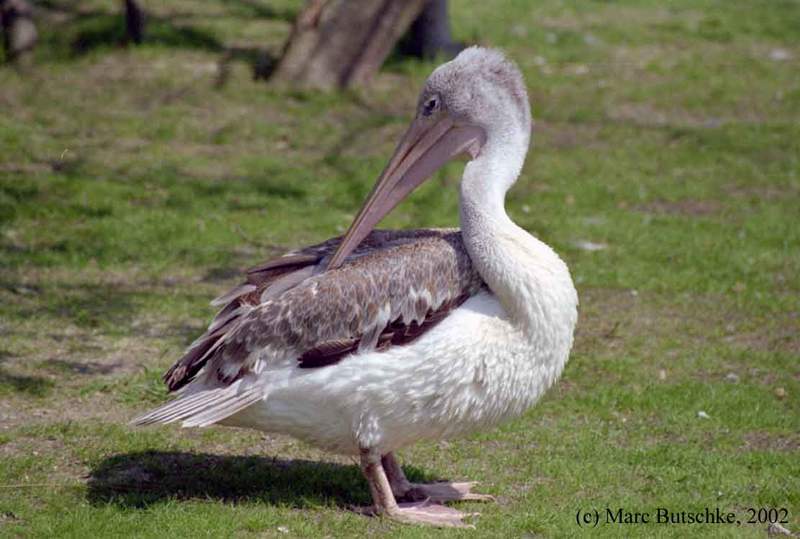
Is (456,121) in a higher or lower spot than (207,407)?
higher

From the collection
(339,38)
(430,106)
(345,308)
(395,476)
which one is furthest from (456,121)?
(339,38)

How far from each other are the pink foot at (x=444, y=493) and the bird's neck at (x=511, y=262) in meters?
0.94

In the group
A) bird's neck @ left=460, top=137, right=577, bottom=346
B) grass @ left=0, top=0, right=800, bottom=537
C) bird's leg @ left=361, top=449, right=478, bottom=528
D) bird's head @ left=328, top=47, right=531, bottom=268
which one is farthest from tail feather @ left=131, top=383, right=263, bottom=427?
bird's neck @ left=460, top=137, right=577, bottom=346

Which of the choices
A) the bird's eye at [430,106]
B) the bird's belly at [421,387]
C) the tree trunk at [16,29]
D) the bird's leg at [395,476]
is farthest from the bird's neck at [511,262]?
the tree trunk at [16,29]

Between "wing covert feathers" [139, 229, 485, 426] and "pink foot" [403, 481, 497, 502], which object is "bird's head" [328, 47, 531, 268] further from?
"pink foot" [403, 481, 497, 502]

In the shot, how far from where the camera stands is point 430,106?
6.46 m

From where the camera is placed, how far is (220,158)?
1217 cm

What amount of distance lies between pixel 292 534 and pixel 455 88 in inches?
93.6

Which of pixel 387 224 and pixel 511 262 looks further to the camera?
pixel 387 224

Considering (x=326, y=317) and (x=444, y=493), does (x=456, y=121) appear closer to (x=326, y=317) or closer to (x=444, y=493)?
(x=326, y=317)

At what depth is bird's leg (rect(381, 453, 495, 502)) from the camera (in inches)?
251

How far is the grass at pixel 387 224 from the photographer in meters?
6.51

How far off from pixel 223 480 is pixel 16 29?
898 cm

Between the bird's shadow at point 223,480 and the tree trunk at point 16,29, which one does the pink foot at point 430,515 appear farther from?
the tree trunk at point 16,29
